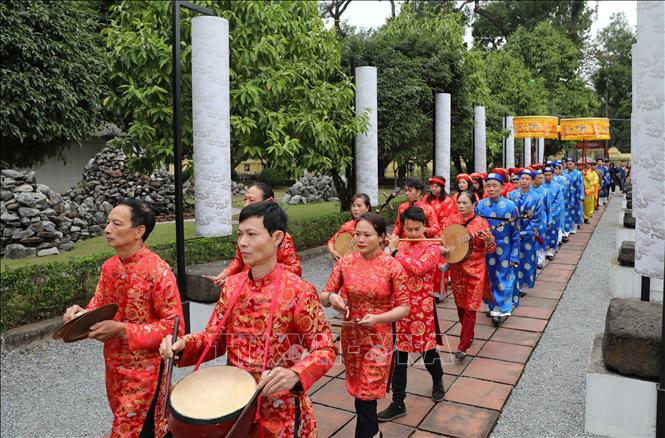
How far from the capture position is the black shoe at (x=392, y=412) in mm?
4168

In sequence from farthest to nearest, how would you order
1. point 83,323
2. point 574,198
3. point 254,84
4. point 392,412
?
1. point 574,198
2. point 254,84
3. point 392,412
4. point 83,323

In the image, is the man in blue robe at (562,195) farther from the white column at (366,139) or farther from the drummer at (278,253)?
the drummer at (278,253)

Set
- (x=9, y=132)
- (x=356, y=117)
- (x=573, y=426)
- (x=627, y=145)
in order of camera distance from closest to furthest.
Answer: (x=573, y=426) → (x=9, y=132) → (x=356, y=117) → (x=627, y=145)

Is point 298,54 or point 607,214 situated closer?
point 298,54

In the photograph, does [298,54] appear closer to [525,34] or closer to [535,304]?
[535,304]

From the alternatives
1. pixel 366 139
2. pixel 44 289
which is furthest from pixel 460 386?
pixel 366 139

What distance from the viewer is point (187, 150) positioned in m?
9.67

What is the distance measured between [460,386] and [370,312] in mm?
1788

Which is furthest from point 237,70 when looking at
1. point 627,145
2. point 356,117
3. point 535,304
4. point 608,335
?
point 627,145

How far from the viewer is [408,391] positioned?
475 cm

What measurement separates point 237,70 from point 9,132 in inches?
167

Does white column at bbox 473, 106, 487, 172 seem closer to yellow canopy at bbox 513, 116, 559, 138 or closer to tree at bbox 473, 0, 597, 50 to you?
yellow canopy at bbox 513, 116, 559, 138

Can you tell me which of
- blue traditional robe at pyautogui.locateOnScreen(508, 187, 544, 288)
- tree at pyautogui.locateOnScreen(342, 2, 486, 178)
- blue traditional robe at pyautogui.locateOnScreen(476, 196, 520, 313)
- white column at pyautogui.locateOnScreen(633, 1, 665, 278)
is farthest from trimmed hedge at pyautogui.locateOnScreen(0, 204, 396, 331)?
tree at pyautogui.locateOnScreen(342, 2, 486, 178)

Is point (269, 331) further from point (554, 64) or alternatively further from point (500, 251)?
point (554, 64)
